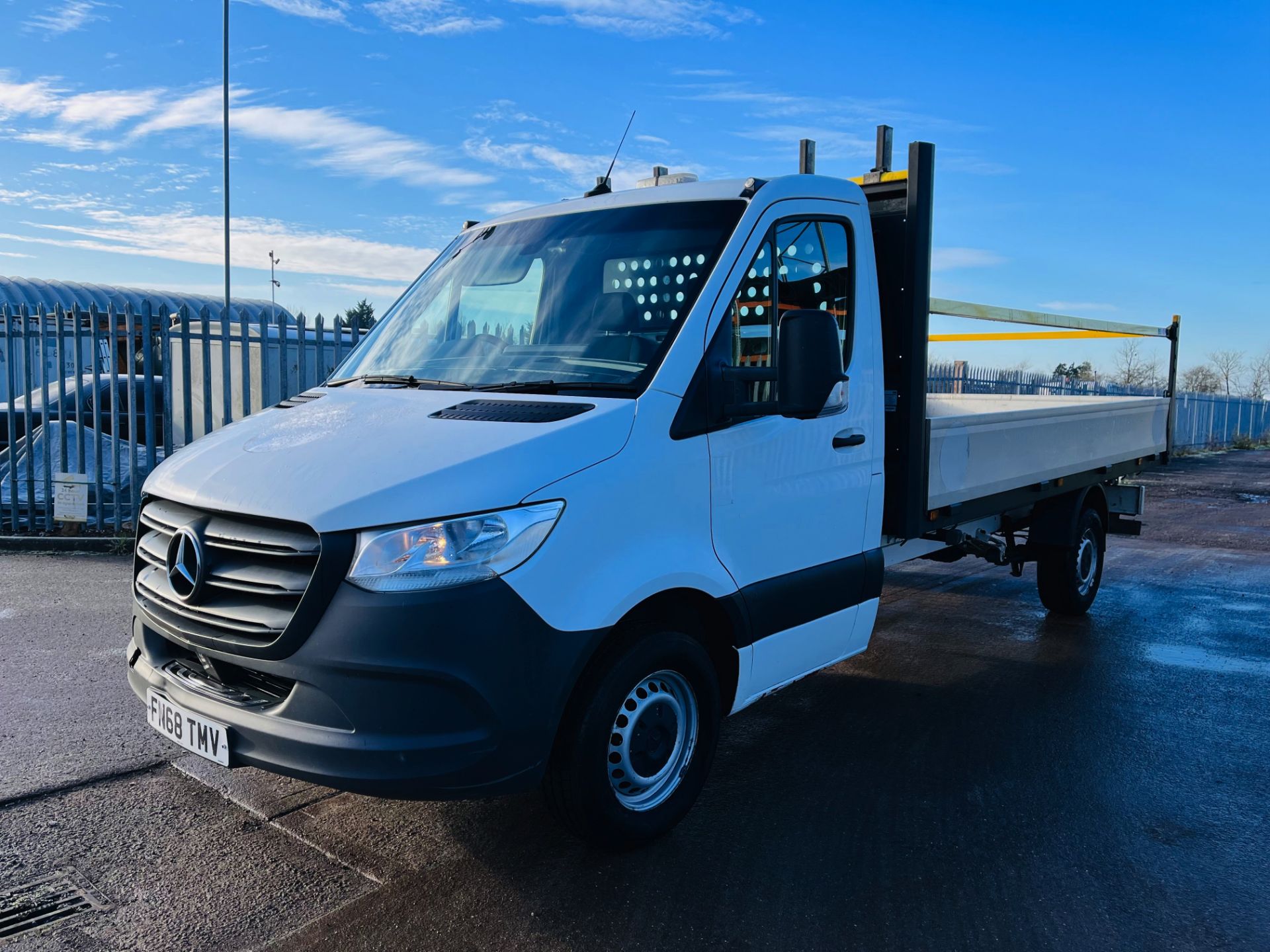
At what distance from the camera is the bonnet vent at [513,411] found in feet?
10.6

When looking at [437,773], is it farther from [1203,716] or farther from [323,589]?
[1203,716]

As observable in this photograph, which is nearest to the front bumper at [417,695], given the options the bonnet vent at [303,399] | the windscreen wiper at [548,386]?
the windscreen wiper at [548,386]

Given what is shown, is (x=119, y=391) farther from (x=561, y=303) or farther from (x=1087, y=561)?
(x=1087, y=561)

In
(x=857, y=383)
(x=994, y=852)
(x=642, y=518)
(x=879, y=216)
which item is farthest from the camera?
(x=879, y=216)

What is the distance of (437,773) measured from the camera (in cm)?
290

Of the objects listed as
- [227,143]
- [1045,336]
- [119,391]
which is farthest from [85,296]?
[1045,336]

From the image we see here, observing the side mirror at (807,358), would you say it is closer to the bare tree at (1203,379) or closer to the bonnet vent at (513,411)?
the bonnet vent at (513,411)

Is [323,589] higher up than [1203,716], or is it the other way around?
[323,589]

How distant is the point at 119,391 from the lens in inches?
422

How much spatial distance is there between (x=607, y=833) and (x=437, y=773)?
0.76m

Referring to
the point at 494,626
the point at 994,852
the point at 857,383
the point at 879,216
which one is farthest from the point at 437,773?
the point at 879,216

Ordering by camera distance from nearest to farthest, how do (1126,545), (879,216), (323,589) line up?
(323,589)
(879,216)
(1126,545)

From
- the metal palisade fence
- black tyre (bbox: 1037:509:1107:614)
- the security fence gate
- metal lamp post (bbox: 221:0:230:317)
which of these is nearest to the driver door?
black tyre (bbox: 1037:509:1107:614)

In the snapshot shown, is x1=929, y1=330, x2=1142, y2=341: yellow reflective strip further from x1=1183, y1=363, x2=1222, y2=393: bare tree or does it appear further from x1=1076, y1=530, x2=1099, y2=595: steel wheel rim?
x1=1183, y1=363, x2=1222, y2=393: bare tree
